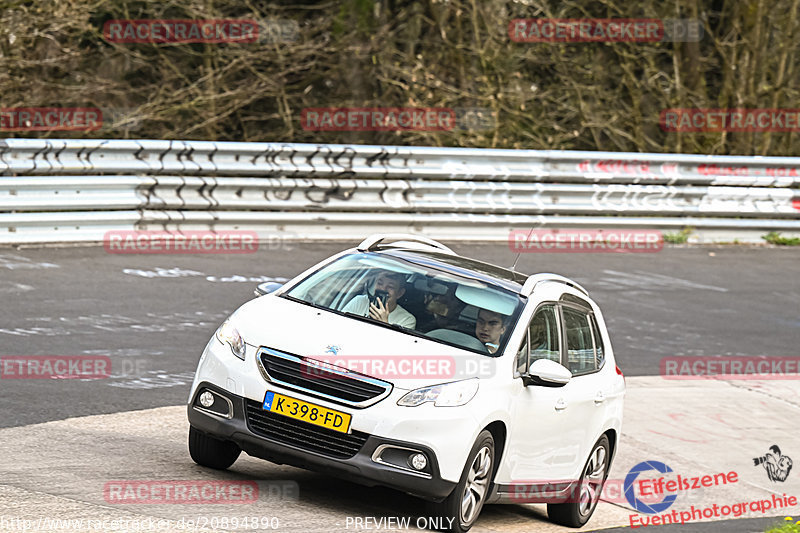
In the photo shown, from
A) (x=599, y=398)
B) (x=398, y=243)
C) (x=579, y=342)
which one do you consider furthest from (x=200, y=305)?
(x=599, y=398)

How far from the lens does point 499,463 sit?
725 centimetres

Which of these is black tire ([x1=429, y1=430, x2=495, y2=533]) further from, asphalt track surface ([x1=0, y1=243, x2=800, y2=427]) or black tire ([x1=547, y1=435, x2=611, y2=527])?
asphalt track surface ([x1=0, y1=243, x2=800, y2=427])

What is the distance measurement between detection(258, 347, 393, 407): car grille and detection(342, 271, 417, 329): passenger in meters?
0.79

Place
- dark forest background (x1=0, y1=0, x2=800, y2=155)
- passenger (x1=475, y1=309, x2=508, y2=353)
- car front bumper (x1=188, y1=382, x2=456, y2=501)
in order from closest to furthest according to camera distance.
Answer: car front bumper (x1=188, y1=382, x2=456, y2=501)
passenger (x1=475, y1=309, x2=508, y2=353)
dark forest background (x1=0, y1=0, x2=800, y2=155)

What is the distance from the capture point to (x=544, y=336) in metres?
7.88

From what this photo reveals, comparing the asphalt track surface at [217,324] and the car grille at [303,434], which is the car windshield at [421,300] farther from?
the asphalt track surface at [217,324]

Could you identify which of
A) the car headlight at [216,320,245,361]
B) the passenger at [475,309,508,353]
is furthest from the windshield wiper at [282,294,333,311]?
the passenger at [475,309,508,353]

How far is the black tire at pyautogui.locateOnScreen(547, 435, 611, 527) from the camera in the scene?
27.6 ft

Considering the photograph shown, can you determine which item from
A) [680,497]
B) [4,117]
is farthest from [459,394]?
[4,117]

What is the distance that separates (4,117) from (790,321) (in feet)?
39.5

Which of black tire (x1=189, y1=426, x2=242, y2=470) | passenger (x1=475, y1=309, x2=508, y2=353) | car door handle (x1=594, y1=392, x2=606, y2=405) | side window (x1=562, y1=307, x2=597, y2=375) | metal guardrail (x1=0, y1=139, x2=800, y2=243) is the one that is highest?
passenger (x1=475, y1=309, x2=508, y2=353)

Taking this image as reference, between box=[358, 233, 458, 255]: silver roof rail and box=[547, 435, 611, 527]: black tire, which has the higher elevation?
box=[358, 233, 458, 255]: silver roof rail

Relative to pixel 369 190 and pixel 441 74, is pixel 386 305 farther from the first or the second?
pixel 441 74

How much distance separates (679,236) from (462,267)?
13009 mm
